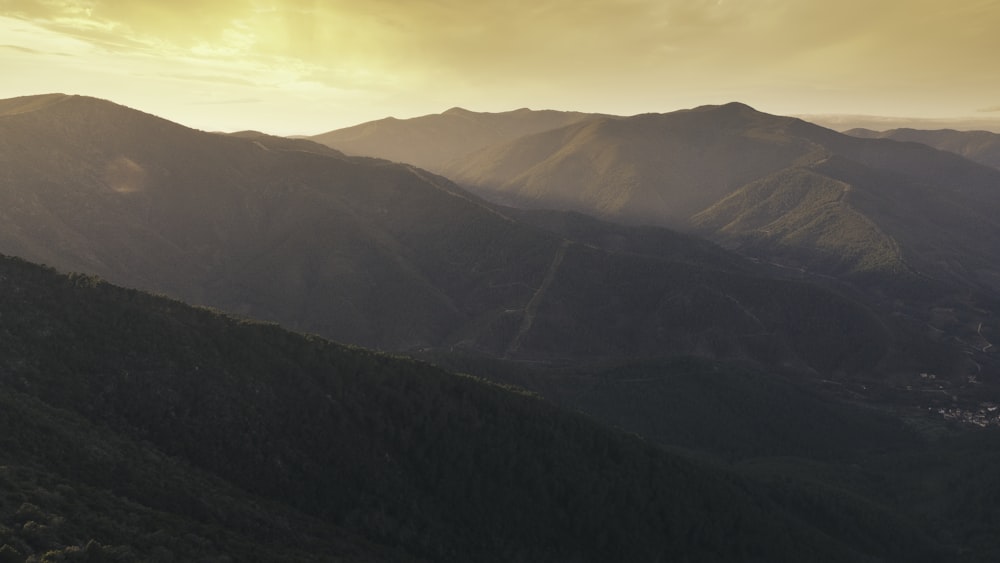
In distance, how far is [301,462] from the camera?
60.2 meters

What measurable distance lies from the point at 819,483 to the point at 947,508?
70.3ft

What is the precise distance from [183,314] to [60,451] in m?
29.3

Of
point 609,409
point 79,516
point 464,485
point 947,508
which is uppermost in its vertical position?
point 79,516

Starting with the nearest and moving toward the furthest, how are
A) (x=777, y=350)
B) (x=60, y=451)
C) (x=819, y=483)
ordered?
(x=60, y=451), (x=819, y=483), (x=777, y=350)

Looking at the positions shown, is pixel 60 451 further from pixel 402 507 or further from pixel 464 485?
pixel 464 485

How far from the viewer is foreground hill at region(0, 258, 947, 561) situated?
4200 centimetres

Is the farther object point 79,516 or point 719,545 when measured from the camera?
point 719,545

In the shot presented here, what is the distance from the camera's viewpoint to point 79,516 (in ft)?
113

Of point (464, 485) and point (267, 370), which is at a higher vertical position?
point (267, 370)

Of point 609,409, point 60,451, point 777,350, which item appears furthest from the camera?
point 777,350

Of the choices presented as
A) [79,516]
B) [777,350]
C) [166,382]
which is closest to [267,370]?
[166,382]

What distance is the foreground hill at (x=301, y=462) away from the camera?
138ft

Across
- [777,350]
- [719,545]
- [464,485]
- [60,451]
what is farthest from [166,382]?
[777,350]

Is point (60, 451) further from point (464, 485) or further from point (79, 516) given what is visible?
point (464, 485)
